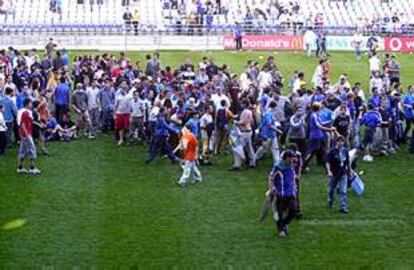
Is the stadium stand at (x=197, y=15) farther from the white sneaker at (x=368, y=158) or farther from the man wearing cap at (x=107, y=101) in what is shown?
the white sneaker at (x=368, y=158)

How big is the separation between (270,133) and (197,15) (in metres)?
33.4

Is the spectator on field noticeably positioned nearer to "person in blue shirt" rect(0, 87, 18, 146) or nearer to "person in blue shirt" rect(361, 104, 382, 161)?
"person in blue shirt" rect(0, 87, 18, 146)

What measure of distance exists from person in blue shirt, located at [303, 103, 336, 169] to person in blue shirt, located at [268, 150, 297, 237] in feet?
17.5

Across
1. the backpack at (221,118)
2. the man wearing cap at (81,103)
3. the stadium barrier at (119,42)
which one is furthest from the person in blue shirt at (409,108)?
the stadium barrier at (119,42)

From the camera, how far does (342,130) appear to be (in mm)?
24812

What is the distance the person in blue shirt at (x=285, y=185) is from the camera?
1867 centimetres

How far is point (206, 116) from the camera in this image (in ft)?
85.3

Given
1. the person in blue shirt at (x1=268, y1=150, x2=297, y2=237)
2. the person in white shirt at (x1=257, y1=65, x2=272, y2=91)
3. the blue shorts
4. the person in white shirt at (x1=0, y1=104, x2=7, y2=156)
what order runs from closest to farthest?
the person in blue shirt at (x1=268, y1=150, x2=297, y2=237)
the blue shorts
the person in white shirt at (x1=0, y1=104, x2=7, y2=156)
the person in white shirt at (x1=257, y1=65, x2=272, y2=91)

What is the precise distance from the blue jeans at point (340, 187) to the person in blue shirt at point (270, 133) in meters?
3.52

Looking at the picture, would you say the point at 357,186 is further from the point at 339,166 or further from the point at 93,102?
the point at 93,102

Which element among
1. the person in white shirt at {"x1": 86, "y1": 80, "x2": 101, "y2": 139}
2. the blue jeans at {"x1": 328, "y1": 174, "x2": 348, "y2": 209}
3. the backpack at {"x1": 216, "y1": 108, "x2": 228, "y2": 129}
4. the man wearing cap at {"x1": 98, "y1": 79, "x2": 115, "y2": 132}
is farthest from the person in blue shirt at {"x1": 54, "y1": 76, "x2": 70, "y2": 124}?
the blue jeans at {"x1": 328, "y1": 174, "x2": 348, "y2": 209}

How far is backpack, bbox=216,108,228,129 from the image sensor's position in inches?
1035

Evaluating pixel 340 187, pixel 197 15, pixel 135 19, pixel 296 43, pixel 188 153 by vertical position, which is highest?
pixel 197 15

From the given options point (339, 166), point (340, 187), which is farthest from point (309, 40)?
point (339, 166)
